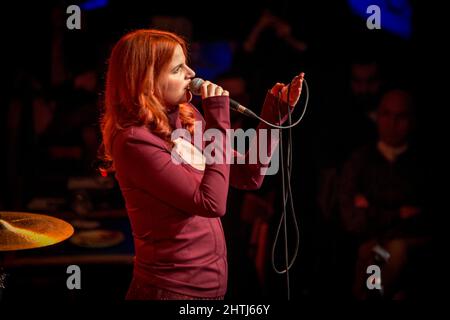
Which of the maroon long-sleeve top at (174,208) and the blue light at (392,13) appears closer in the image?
the maroon long-sleeve top at (174,208)

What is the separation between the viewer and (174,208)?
1.78 m

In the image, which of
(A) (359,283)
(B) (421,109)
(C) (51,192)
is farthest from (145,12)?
(A) (359,283)

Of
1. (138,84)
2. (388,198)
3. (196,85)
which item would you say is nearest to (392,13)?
(388,198)

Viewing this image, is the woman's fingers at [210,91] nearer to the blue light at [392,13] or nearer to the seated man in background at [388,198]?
the blue light at [392,13]

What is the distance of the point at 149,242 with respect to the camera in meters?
1.83

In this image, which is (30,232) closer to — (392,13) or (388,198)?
(388,198)

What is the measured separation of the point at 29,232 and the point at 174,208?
22.0 inches

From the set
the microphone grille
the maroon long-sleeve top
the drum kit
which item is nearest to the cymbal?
the drum kit

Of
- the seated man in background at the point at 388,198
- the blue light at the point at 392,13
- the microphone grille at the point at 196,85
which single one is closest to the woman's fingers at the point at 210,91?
the microphone grille at the point at 196,85

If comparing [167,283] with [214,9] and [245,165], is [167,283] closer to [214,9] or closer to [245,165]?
[245,165]

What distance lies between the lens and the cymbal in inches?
76.4

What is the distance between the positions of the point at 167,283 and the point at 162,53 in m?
0.71

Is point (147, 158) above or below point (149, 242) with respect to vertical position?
above

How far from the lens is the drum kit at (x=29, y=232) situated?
1.94 meters
